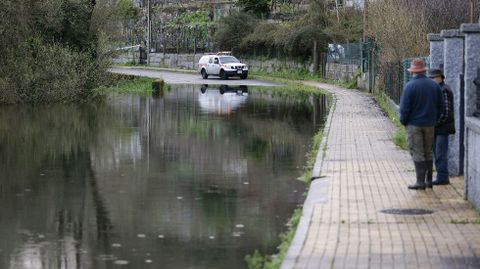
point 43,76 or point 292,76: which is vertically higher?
point 43,76

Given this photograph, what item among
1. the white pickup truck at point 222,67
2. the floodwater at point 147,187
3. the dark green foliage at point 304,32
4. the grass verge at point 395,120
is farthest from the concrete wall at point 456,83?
the white pickup truck at point 222,67

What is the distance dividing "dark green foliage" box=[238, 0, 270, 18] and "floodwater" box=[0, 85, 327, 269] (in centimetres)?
4520

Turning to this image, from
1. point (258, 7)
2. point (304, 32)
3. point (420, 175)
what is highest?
point (258, 7)

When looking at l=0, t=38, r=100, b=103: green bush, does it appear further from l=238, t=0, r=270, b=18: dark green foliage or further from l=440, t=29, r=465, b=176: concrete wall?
l=238, t=0, r=270, b=18: dark green foliage

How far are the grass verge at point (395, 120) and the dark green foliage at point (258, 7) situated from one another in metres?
35.2

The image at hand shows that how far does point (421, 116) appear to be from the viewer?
49.9 feet

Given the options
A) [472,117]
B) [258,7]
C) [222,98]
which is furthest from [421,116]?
[258,7]

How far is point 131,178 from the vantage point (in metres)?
17.6

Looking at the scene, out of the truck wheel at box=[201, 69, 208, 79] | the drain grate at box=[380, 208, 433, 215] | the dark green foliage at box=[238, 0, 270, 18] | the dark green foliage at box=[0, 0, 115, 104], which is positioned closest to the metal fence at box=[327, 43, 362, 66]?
the truck wheel at box=[201, 69, 208, 79]

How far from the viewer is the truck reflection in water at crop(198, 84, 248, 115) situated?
37.1m

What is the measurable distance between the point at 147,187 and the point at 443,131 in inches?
179

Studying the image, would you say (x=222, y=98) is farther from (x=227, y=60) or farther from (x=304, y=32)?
(x=227, y=60)

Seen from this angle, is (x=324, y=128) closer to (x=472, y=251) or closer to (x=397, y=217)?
(x=397, y=217)

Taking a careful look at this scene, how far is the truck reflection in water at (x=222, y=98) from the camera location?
37.1 meters
